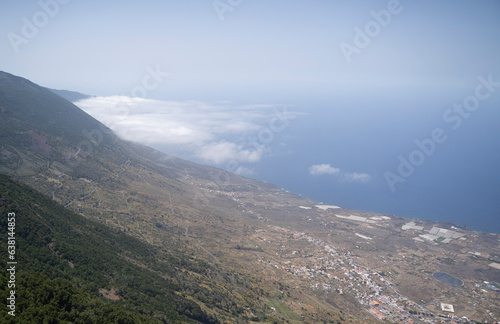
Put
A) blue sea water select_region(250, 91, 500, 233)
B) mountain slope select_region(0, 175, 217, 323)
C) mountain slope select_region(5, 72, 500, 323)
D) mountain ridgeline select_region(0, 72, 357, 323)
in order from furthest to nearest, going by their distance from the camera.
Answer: blue sea water select_region(250, 91, 500, 233) → mountain slope select_region(5, 72, 500, 323) → mountain ridgeline select_region(0, 72, 357, 323) → mountain slope select_region(0, 175, 217, 323)

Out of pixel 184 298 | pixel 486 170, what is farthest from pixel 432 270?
pixel 486 170

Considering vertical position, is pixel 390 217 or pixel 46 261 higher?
pixel 390 217

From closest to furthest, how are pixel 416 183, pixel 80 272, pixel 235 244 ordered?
1. pixel 80 272
2. pixel 235 244
3. pixel 416 183

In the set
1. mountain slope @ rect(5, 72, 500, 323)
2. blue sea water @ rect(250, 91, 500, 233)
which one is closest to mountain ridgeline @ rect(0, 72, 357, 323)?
mountain slope @ rect(5, 72, 500, 323)

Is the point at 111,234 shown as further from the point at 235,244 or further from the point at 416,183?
the point at 416,183

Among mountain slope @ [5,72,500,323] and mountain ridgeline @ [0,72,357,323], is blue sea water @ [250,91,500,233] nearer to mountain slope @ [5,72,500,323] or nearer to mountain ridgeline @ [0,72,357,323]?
mountain slope @ [5,72,500,323]

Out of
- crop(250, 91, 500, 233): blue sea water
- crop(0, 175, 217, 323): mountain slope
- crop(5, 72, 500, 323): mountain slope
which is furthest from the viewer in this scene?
crop(250, 91, 500, 233): blue sea water

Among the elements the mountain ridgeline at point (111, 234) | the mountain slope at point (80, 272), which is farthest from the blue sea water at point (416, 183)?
the mountain slope at point (80, 272)

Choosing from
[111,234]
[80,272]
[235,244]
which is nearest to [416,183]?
[235,244]

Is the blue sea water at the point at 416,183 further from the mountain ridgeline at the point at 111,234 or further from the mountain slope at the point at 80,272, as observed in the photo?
the mountain slope at the point at 80,272

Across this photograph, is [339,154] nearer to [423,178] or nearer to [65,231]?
[423,178]

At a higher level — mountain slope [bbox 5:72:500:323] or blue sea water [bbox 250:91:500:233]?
blue sea water [bbox 250:91:500:233]
